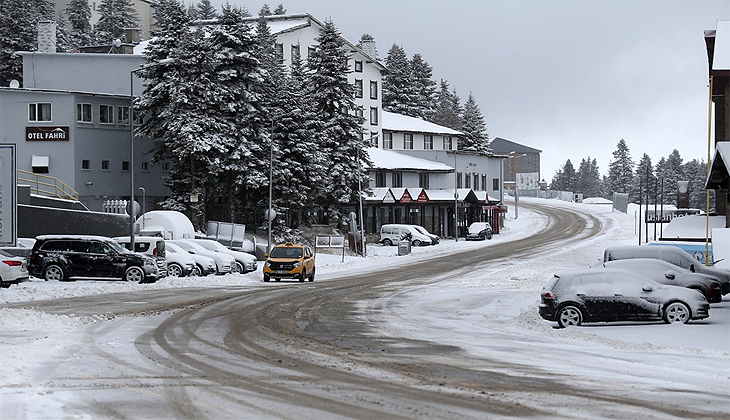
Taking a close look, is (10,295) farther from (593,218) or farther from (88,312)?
(593,218)

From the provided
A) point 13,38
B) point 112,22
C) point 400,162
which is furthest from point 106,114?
point 112,22

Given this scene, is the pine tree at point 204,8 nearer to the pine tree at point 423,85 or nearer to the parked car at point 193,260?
the pine tree at point 423,85

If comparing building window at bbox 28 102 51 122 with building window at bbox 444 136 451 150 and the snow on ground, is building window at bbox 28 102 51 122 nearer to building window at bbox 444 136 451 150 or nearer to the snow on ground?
the snow on ground

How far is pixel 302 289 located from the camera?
3200cm

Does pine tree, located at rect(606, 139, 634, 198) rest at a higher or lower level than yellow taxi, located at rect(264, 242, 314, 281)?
higher

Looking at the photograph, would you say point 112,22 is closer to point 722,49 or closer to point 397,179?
point 397,179

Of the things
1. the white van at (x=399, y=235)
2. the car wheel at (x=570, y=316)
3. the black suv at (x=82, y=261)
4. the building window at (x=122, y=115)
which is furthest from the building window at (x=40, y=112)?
the car wheel at (x=570, y=316)

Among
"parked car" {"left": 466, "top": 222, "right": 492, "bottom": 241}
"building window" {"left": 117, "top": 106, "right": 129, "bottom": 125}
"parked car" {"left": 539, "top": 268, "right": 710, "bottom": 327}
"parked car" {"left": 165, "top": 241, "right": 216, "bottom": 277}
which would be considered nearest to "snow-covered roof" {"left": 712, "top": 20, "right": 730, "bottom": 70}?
"parked car" {"left": 539, "top": 268, "right": 710, "bottom": 327}

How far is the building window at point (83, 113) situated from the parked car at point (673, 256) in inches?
1549

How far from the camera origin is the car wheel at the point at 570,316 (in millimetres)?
19516

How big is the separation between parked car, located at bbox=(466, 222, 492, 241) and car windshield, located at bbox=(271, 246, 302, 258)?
4308 cm

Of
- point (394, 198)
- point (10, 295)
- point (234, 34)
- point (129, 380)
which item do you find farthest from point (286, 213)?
point (129, 380)

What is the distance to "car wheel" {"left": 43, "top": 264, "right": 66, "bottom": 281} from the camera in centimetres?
3312

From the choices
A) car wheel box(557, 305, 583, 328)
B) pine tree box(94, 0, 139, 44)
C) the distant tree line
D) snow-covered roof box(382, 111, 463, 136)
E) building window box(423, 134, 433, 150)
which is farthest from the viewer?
the distant tree line
